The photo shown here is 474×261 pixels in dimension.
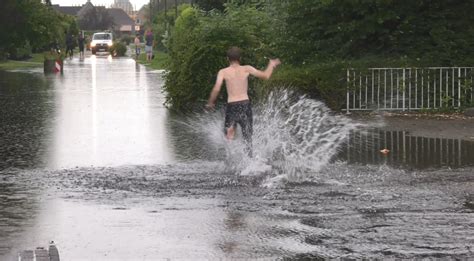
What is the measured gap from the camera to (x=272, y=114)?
16.8m

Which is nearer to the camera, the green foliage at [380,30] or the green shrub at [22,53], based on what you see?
the green foliage at [380,30]

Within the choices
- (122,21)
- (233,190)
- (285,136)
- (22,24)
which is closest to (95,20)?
(122,21)

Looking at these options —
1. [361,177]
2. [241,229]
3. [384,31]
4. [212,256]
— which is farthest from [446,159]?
[384,31]

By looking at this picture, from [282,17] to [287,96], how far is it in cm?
340

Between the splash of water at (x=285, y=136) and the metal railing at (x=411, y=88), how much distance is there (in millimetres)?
991

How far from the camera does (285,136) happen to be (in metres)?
14.4

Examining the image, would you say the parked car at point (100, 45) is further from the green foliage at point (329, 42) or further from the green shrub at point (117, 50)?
the green foliage at point (329, 42)

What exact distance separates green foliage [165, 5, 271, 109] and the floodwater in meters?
1.64

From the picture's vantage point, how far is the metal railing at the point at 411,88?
1880cm

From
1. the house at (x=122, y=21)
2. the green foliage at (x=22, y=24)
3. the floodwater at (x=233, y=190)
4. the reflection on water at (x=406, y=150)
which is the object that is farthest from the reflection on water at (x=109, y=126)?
the house at (x=122, y=21)

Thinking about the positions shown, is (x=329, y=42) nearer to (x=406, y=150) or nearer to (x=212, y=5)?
(x=406, y=150)

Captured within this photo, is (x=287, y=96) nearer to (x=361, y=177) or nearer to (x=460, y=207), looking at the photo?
(x=361, y=177)

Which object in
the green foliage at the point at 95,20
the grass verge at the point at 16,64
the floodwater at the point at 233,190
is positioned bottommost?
the floodwater at the point at 233,190

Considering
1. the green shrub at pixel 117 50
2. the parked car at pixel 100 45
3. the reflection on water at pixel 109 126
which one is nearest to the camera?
the reflection on water at pixel 109 126
